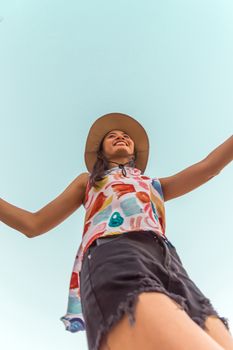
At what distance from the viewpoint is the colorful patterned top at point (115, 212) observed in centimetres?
155

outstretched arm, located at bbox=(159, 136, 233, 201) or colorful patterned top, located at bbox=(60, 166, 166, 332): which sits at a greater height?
outstretched arm, located at bbox=(159, 136, 233, 201)

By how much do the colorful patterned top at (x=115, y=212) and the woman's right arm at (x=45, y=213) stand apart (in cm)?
6

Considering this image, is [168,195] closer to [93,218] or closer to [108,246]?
[93,218]

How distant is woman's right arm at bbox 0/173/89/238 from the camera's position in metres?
1.72

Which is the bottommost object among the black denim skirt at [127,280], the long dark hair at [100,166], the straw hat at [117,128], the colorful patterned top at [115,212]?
the black denim skirt at [127,280]

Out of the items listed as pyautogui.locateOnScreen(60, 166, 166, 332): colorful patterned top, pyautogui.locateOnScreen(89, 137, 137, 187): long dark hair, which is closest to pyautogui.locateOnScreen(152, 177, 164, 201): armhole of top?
pyautogui.locateOnScreen(60, 166, 166, 332): colorful patterned top

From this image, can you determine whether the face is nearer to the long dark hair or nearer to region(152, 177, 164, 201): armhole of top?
the long dark hair

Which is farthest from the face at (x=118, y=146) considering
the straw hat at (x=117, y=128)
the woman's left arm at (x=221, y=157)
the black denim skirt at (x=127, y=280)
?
the black denim skirt at (x=127, y=280)

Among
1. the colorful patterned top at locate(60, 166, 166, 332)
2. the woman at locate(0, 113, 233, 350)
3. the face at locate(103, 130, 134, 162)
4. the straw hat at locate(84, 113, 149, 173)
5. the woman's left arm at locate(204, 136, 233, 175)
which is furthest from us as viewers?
the straw hat at locate(84, 113, 149, 173)

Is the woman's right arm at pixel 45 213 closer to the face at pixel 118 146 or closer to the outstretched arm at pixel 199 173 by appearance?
the face at pixel 118 146

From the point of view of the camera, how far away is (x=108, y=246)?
1381 mm

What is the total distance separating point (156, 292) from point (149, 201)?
672mm

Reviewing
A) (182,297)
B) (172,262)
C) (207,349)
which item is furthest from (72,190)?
(207,349)

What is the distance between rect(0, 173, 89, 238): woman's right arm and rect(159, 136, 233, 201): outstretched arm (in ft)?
1.44
